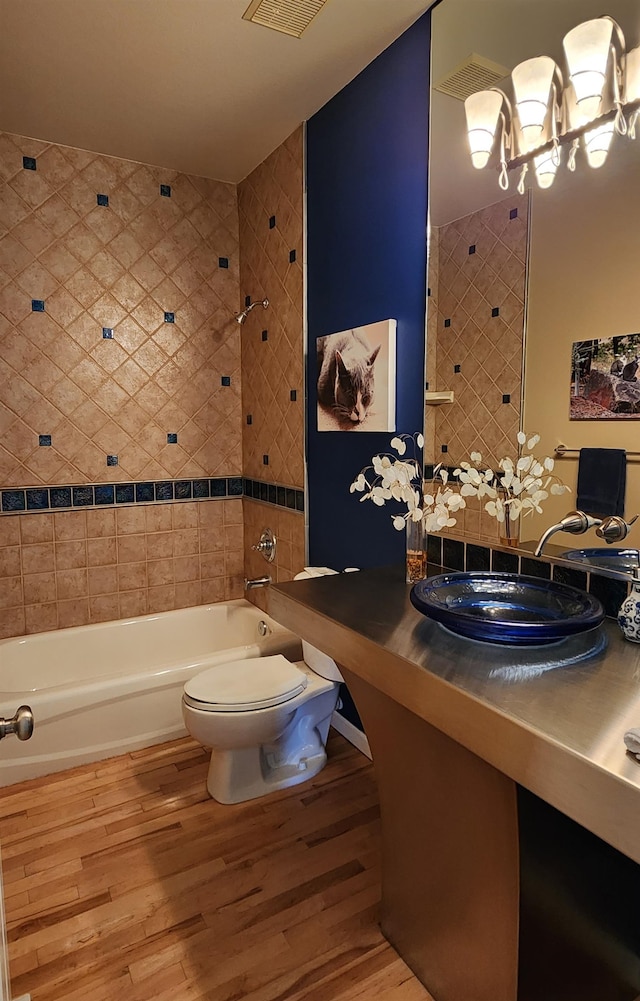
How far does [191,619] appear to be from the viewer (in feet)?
10.3

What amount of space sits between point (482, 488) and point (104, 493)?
203cm

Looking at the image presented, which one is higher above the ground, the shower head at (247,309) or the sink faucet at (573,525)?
the shower head at (247,309)

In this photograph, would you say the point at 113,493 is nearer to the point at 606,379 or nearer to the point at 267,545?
the point at 267,545

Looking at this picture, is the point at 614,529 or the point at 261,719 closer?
the point at 614,529

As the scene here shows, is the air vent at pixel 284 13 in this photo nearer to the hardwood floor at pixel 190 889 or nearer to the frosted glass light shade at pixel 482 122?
the frosted glass light shade at pixel 482 122

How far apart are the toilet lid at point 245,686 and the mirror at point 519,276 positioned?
0.89 m

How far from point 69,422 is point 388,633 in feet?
7.22

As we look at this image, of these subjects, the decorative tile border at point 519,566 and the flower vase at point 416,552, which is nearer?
A: the decorative tile border at point 519,566

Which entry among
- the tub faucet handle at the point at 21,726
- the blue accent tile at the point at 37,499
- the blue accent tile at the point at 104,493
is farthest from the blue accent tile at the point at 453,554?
the blue accent tile at the point at 37,499

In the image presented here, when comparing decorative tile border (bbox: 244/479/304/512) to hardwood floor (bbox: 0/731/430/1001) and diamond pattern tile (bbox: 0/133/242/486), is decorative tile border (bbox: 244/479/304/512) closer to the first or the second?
diamond pattern tile (bbox: 0/133/242/486)

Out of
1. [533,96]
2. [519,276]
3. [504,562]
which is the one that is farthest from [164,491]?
[533,96]

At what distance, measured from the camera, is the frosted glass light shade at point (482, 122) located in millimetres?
1611

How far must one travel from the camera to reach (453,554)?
1.80 meters

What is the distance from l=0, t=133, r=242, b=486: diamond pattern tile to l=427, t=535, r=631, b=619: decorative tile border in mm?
1416
